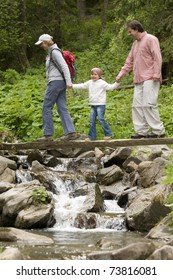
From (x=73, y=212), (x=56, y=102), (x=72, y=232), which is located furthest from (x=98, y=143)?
(x=72, y=232)

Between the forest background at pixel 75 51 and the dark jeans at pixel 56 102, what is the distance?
3061 mm

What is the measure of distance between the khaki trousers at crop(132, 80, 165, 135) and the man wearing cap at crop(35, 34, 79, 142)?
50.2 inches

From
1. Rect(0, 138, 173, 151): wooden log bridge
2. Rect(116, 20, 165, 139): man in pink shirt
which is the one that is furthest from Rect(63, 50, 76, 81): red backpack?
Rect(0, 138, 173, 151): wooden log bridge

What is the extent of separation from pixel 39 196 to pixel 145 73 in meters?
2.96

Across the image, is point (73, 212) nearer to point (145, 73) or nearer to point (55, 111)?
point (145, 73)

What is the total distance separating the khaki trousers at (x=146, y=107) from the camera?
12125 mm

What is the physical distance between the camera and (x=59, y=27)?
30172 mm

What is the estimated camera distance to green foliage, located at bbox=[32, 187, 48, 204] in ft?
36.9

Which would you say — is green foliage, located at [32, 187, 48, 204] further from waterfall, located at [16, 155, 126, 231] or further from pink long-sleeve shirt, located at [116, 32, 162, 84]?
pink long-sleeve shirt, located at [116, 32, 162, 84]

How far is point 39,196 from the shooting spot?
37.0 ft
